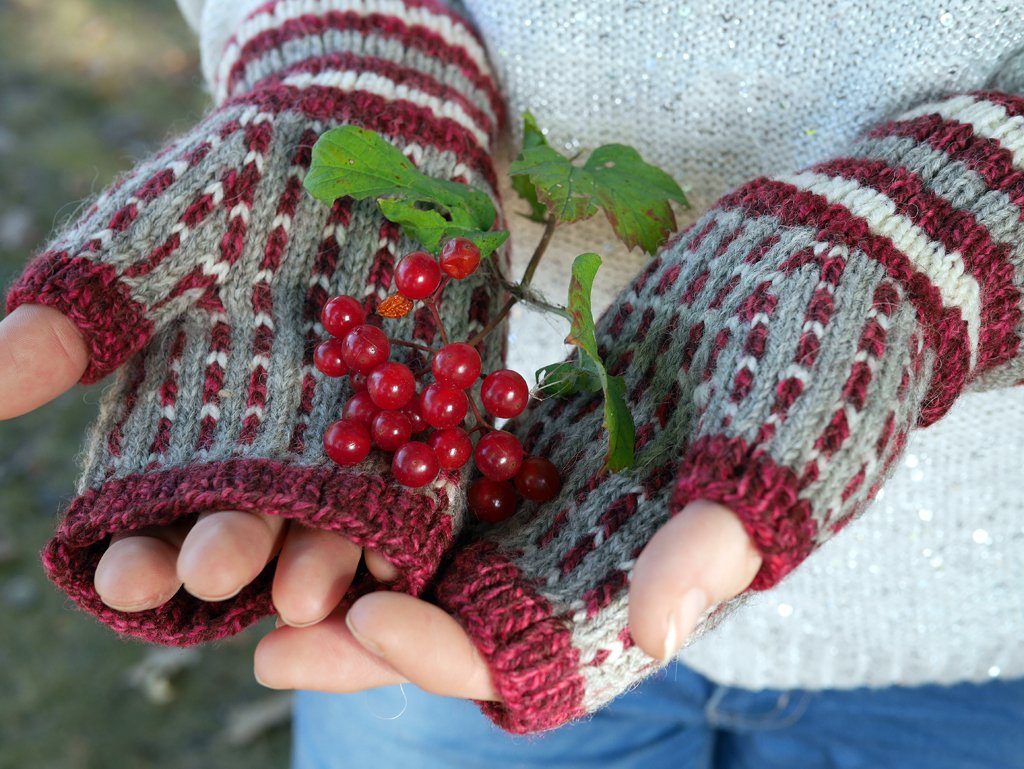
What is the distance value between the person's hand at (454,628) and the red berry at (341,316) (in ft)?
0.78

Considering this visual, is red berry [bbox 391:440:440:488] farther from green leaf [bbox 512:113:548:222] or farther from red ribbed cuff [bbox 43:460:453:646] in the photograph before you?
green leaf [bbox 512:113:548:222]

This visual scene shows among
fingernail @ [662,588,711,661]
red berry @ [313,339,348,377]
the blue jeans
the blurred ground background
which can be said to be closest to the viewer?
fingernail @ [662,588,711,661]

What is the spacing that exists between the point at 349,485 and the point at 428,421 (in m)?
0.08

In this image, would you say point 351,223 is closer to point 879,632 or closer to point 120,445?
point 120,445

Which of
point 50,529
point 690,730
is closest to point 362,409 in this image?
point 690,730

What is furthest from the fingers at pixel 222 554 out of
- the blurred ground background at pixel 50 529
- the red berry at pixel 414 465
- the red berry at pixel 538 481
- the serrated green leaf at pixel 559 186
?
the blurred ground background at pixel 50 529

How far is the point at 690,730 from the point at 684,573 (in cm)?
86

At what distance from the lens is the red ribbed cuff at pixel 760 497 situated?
61cm

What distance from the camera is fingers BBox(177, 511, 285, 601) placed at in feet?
2.17

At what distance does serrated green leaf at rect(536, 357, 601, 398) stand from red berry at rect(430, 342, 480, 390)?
96 millimetres

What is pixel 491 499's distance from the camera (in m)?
0.81

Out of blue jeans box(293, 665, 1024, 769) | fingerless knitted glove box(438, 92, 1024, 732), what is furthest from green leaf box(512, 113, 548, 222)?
blue jeans box(293, 665, 1024, 769)

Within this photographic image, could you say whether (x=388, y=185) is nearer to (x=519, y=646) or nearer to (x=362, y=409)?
(x=362, y=409)

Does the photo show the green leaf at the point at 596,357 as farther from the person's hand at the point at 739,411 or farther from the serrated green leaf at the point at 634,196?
the serrated green leaf at the point at 634,196
